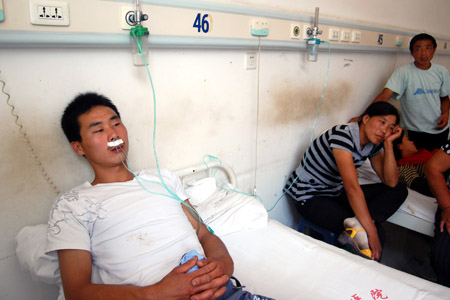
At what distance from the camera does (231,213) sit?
1494mm

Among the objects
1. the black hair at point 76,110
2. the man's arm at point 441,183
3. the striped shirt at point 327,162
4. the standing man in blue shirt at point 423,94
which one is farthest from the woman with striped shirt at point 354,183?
the black hair at point 76,110

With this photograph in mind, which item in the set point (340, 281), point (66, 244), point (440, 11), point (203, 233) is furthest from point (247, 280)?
point (440, 11)

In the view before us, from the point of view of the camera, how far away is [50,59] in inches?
43.8

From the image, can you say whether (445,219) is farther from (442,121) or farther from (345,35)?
(442,121)

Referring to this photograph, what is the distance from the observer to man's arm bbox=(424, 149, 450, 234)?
4.92 ft

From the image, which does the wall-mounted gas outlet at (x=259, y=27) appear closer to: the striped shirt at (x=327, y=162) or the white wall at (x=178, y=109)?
the white wall at (x=178, y=109)

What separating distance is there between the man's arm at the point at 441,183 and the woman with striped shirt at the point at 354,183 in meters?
0.24

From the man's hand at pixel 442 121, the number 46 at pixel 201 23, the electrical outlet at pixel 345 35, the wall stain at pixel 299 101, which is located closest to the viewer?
the number 46 at pixel 201 23

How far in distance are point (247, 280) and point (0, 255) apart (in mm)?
936

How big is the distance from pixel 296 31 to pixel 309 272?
138 centimetres

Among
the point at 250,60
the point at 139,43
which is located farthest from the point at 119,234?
the point at 250,60

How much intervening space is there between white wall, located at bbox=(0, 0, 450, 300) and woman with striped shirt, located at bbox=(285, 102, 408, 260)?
1.07 ft

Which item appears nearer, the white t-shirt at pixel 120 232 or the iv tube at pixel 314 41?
the white t-shirt at pixel 120 232

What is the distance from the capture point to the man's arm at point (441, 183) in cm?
150
